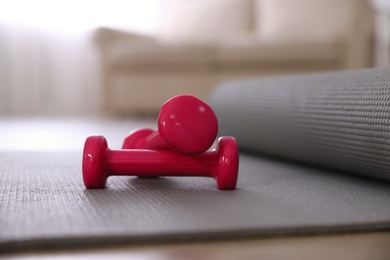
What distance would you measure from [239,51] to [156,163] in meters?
2.95

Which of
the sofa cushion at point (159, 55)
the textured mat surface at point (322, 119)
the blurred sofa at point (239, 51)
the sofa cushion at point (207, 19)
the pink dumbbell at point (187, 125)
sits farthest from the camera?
the sofa cushion at point (207, 19)

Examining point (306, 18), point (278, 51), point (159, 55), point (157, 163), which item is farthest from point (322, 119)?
point (306, 18)

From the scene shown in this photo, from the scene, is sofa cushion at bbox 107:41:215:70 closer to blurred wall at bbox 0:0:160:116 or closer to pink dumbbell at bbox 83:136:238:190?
blurred wall at bbox 0:0:160:116

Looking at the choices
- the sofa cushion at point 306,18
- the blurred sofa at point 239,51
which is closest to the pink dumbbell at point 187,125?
the blurred sofa at point 239,51

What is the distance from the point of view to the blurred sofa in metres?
3.86

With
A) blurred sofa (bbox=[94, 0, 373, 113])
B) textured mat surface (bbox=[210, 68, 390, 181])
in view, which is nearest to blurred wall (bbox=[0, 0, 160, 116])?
blurred sofa (bbox=[94, 0, 373, 113])

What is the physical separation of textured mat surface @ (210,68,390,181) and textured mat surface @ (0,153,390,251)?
66 millimetres

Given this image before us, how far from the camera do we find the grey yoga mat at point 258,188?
0.76 meters

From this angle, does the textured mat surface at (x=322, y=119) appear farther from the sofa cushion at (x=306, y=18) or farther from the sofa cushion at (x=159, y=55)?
the sofa cushion at (x=306, y=18)

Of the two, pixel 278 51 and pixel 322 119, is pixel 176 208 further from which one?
pixel 278 51

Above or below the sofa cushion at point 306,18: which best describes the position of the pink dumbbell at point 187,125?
below

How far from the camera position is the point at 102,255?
676mm

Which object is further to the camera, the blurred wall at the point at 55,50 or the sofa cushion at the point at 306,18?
the blurred wall at the point at 55,50

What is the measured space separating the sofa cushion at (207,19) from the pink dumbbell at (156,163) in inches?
133
